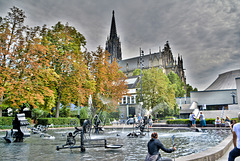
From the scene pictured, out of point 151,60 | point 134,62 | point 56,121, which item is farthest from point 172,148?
point 134,62

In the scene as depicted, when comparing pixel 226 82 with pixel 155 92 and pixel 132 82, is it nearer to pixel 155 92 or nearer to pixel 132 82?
pixel 155 92

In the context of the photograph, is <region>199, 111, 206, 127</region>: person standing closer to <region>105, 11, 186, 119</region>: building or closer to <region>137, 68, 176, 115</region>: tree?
<region>137, 68, 176, 115</region>: tree

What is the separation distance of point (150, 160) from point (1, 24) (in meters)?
24.7

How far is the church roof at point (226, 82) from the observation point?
57.2 metres

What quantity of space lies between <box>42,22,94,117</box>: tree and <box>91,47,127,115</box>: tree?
3.35 metres

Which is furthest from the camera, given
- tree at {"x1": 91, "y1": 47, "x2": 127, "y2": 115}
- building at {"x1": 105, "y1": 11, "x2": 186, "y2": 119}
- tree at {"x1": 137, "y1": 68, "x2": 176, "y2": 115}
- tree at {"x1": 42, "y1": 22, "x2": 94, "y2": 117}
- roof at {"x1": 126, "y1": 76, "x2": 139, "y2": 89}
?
building at {"x1": 105, "y1": 11, "x2": 186, "y2": 119}

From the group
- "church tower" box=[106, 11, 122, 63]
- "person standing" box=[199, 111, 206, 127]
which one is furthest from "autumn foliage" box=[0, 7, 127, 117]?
"church tower" box=[106, 11, 122, 63]

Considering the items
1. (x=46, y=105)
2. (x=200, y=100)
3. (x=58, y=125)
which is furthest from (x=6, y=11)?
(x=200, y=100)

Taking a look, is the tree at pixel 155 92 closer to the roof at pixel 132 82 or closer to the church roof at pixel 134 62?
the roof at pixel 132 82

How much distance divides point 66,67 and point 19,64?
6.68 m

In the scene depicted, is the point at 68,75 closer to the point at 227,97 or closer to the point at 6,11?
the point at 6,11

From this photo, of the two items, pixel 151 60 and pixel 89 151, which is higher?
pixel 151 60

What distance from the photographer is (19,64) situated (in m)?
22.0

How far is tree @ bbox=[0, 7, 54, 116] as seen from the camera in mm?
20938
